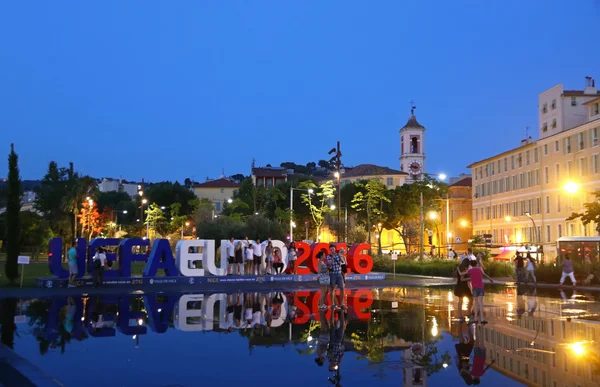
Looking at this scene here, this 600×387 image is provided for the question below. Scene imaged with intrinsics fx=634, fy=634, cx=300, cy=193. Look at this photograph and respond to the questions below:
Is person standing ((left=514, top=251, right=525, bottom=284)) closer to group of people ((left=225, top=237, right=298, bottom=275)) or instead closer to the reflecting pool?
group of people ((left=225, top=237, right=298, bottom=275))

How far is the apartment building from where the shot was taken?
61000mm

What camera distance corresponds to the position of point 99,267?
27172 mm

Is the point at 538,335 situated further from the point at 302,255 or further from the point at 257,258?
the point at 302,255

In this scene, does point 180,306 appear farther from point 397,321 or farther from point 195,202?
point 195,202

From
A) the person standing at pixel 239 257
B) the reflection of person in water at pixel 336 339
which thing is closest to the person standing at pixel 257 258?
the person standing at pixel 239 257

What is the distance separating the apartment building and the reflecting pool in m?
43.2

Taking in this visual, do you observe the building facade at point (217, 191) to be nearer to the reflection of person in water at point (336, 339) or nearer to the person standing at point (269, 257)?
the person standing at point (269, 257)

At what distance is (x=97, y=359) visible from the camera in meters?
11.2

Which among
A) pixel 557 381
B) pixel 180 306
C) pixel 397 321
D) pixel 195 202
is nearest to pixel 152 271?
pixel 180 306

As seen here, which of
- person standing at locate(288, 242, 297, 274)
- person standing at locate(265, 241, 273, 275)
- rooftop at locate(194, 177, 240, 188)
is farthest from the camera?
rooftop at locate(194, 177, 240, 188)

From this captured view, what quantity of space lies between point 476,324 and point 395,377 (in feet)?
22.7

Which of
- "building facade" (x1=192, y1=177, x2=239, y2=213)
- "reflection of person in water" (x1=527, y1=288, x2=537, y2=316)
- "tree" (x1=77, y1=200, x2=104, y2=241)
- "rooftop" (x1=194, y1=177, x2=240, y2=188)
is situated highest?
"rooftop" (x1=194, y1=177, x2=240, y2=188)

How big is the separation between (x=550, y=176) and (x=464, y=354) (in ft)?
202

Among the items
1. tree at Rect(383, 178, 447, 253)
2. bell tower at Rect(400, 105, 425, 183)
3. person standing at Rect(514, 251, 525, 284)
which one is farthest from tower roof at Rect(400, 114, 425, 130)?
person standing at Rect(514, 251, 525, 284)
